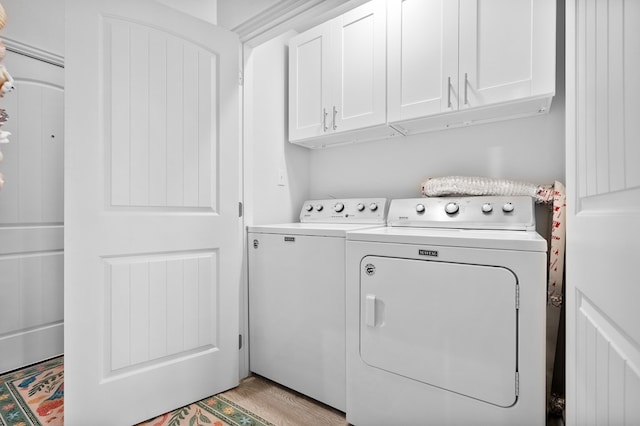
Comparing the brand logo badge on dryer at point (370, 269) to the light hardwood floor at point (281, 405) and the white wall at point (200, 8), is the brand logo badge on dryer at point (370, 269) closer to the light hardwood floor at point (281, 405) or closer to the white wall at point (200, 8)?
the light hardwood floor at point (281, 405)

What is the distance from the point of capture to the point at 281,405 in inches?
70.9

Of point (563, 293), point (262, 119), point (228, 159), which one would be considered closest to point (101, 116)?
point (228, 159)

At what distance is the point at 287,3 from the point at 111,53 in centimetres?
88

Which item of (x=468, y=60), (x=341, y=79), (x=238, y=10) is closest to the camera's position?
(x=468, y=60)

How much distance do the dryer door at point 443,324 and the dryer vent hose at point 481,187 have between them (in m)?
0.63

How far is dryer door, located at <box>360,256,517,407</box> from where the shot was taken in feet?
4.03

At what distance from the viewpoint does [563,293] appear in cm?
153

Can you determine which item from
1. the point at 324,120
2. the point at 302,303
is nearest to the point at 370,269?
the point at 302,303

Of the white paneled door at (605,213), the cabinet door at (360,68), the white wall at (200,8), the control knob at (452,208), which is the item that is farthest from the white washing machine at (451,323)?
the white wall at (200,8)

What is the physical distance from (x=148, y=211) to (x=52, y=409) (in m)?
1.14

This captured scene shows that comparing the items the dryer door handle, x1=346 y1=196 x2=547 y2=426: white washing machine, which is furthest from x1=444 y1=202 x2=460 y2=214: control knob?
the dryer door handle

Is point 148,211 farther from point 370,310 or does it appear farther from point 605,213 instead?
point 605,213

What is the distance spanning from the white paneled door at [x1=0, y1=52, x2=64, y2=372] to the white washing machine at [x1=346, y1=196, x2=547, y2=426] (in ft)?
6.82

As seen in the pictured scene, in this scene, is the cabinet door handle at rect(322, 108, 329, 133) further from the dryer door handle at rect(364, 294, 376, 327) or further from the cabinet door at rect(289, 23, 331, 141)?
the dryer door handle at rect(364, 294, 376, 327)
